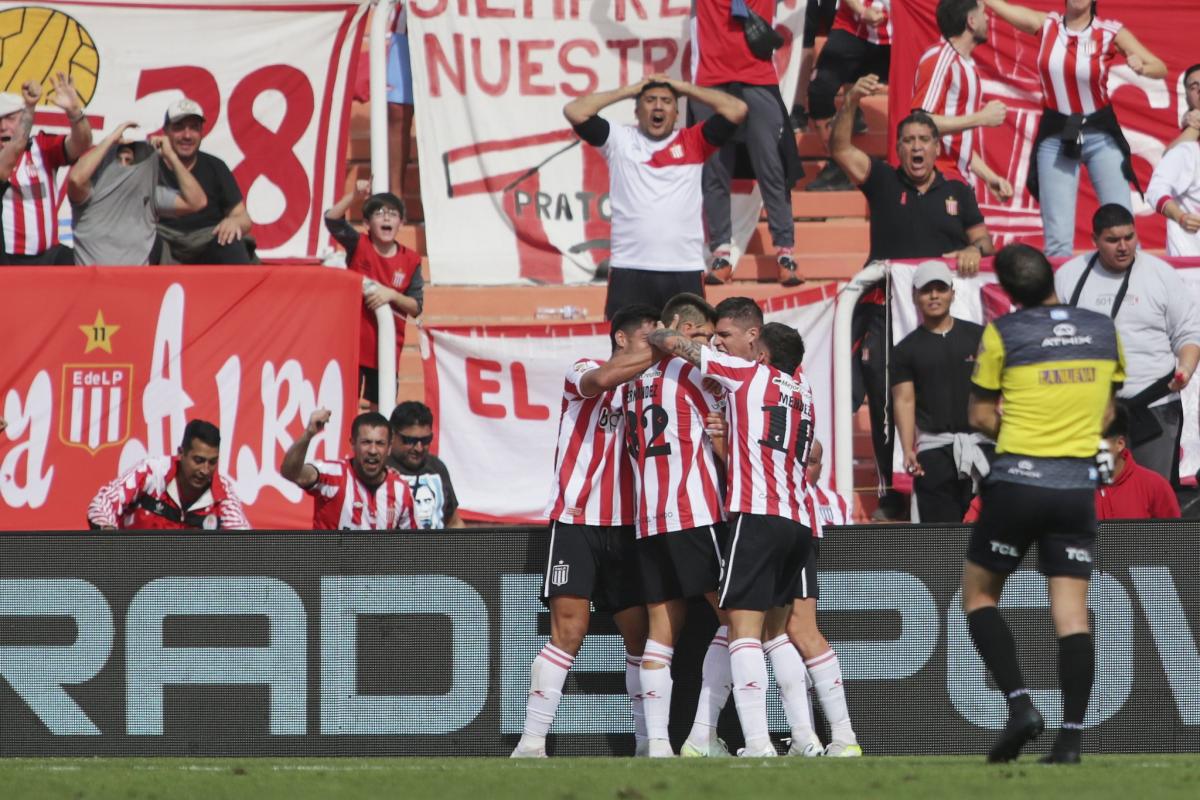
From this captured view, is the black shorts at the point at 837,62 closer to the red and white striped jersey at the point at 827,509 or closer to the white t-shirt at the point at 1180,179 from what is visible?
the white t-shirt at the point at 1180,179

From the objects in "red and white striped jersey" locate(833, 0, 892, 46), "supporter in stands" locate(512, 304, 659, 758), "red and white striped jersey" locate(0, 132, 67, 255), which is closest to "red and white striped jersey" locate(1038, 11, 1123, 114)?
"red and white striped jersey" locate(833, 0, 892, 46)

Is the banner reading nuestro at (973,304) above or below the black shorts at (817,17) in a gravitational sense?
below

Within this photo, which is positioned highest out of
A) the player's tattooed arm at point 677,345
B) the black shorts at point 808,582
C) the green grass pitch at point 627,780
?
the player's tattooed arm at point 677,345

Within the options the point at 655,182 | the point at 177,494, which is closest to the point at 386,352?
the point at 177,494

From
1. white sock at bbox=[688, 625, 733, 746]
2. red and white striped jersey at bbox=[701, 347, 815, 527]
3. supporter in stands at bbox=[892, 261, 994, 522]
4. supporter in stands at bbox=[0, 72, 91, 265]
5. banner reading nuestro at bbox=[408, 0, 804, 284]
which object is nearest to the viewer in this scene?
red and white striped jersey at bbox=[701, 347, 815, 527]

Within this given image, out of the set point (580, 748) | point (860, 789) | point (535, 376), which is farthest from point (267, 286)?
point (860, 789)

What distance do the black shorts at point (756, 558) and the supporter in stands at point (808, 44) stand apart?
259 inches

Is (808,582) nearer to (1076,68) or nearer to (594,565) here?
(594,565)

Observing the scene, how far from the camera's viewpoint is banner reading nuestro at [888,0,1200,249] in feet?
45.2

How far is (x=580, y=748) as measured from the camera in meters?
8.87

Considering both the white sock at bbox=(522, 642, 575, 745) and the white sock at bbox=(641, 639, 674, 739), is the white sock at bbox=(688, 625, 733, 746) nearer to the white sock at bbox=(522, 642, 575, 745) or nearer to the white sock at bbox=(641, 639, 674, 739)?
the white sock at bbox=(641, 639, 674, 739)

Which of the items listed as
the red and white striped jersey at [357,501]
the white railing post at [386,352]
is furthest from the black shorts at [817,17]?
the red and white striped jersey at [357,501]

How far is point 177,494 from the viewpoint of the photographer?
386 inches

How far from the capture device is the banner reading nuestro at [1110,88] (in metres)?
13.8
